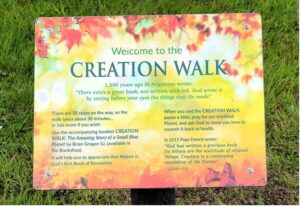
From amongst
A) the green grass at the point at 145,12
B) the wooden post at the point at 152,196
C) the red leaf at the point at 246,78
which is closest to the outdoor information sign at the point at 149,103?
the red leaf at the point at 246,78

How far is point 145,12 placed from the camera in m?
3.21

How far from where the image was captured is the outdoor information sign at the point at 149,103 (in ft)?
5.89

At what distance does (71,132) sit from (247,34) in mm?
662

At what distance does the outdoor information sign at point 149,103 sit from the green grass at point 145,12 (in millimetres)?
923

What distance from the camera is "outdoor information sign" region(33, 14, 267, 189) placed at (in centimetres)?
179

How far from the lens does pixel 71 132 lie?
5.95 feet

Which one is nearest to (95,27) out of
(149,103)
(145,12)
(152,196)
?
(149,103)

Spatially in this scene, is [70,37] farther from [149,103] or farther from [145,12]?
[145,12]

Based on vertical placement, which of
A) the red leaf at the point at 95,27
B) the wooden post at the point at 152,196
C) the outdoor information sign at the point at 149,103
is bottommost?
the wooden post at the point at 152,196

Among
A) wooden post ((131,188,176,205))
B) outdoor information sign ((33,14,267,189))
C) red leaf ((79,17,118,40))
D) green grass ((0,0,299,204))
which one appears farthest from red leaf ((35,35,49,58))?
green grass ((0,0,299,204))

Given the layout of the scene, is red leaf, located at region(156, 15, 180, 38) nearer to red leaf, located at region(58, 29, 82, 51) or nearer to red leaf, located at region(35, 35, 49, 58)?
red leaf, located at region(58, 29, 82, 51)

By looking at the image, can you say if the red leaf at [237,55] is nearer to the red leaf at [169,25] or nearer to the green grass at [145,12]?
the red leaf at [169,25]

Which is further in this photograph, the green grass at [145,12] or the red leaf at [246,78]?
the green grass at [145,12]

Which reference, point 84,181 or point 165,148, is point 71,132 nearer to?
point 84,181
